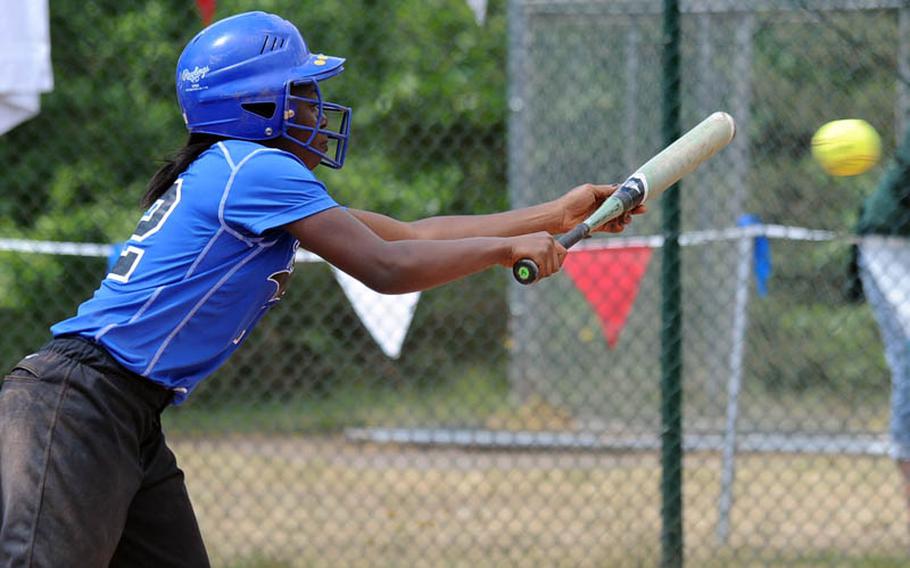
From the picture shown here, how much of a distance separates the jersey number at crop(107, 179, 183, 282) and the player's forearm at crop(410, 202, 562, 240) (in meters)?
0.83

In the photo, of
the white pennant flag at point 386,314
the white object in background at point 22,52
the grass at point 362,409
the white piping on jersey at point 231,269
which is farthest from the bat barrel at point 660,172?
the grass at point 362,409

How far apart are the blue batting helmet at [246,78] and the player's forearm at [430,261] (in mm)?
476

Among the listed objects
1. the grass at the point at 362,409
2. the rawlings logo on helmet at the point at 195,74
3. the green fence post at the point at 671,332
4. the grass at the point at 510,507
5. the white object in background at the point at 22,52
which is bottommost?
the grass at the point at 510,507

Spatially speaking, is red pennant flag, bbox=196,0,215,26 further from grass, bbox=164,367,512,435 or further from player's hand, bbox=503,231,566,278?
player's hand, bbox=503,231,566,278

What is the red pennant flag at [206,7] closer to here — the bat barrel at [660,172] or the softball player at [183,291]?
the softball player at [183,291]

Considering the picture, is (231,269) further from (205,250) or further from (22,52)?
(22,52)

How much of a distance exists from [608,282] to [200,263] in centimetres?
312

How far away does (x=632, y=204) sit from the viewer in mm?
3246

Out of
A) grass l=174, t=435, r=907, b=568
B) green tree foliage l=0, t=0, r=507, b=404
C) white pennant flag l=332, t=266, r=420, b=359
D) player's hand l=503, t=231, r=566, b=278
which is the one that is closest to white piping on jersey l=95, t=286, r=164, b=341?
player's hand l=503, t=231, r=566, b=278

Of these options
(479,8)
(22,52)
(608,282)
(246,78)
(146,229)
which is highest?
(479,8)

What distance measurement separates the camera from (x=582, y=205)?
3588 millimetres

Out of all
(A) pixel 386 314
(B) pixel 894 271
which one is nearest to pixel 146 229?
(A) pixel 386 314

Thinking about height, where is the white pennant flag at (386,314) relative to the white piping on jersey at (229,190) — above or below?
below

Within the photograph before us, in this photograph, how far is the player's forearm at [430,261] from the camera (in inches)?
112
